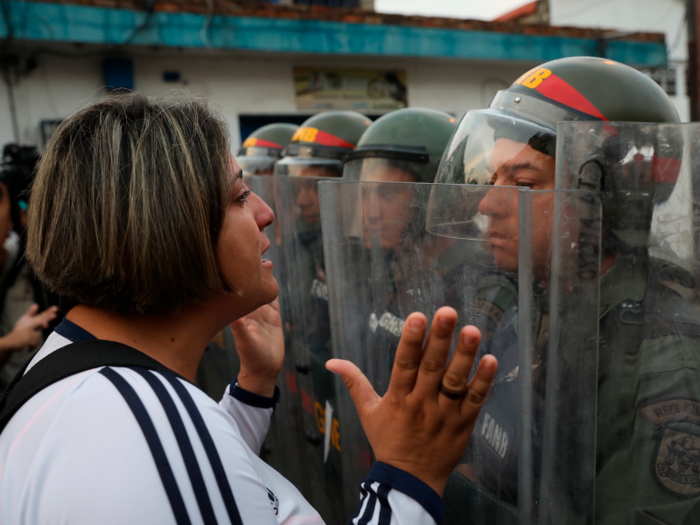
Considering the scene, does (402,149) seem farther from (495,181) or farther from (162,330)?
(162,330)

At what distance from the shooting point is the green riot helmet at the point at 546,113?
1473 mm

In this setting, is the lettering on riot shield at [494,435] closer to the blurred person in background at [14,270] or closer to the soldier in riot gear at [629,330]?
the soldier in riot gear at [629,330]

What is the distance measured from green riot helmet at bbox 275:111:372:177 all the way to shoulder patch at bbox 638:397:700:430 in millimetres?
2409

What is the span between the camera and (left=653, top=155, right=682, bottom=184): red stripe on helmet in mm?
947

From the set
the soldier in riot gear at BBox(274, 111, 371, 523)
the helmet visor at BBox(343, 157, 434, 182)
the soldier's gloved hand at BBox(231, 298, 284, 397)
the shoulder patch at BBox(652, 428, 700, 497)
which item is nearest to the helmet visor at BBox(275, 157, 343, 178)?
the helmet visor at BBox(343, 157, 434, 182)

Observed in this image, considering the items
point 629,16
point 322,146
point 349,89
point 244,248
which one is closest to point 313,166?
point 322,146

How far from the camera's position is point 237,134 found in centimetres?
1141

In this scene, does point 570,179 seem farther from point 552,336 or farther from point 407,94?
point 407,94

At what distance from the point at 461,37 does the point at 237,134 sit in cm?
535

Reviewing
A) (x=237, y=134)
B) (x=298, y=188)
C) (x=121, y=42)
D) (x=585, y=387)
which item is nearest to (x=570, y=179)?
(x=585, y=387)

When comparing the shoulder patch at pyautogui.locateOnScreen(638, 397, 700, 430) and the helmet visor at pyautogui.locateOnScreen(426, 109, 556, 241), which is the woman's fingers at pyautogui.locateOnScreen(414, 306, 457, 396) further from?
the shoulder patch at pyautogui.locateOnScreen(638, 397, 700, 430)

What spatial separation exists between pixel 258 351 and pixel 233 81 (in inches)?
418

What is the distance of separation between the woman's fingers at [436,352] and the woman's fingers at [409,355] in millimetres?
12

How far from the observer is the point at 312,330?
7.09ft
